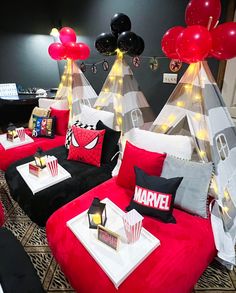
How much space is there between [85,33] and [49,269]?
143 inches

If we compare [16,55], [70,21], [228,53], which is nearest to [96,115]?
[228,53]

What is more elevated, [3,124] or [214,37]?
[214,37]

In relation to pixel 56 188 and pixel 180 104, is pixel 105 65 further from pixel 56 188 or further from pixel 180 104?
pixel 56 188

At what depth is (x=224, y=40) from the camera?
132 centimetres

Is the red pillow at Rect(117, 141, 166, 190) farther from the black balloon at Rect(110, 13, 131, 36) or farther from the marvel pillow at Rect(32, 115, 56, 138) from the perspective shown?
the marvel pillow at Rect(32, 115, 56, 138)

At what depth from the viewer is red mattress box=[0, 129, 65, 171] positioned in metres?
2.40

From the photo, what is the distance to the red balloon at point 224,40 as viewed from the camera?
1291 mm

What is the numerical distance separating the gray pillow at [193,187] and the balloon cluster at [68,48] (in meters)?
2.22

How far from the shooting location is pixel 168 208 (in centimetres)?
134

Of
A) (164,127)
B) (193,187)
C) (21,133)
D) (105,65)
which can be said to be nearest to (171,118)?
(164,127)

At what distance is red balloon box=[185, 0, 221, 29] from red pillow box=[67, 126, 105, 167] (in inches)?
50.9

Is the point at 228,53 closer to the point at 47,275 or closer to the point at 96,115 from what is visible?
the point at 96,115

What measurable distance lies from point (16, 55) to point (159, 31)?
10.5 ft

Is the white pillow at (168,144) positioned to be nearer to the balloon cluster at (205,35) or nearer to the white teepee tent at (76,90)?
the balloon cluster at (205,35)
